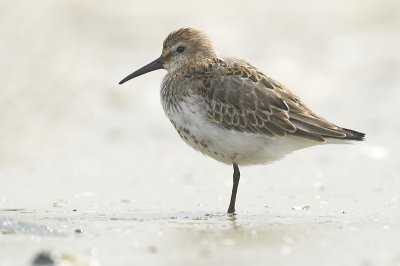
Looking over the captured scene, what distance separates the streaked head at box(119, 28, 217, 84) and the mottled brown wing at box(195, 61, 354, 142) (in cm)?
51

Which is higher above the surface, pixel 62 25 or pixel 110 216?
pixel 62 25

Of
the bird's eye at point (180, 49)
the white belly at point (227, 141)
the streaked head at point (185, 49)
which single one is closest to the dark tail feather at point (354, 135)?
the white belly at point (227, 141)

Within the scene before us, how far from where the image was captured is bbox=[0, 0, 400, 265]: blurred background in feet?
27.3

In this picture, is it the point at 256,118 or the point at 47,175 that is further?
the point at 47,175

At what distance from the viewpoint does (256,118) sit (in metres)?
7.54

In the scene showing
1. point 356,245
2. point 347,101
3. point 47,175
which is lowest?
point 356,245

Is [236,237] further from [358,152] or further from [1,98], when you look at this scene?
[1,98]

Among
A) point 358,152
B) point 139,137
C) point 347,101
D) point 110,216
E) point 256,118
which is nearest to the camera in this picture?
point 110,216

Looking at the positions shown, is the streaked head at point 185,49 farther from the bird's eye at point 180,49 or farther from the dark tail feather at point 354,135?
the dark tail feather at point 354,135

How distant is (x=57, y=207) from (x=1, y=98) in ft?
11.5

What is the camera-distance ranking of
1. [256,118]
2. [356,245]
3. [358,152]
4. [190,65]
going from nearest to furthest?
[356,245]
[256,118]
[190,65]
[358,152]

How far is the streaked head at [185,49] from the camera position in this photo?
8.25 m

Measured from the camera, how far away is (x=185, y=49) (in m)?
8.32

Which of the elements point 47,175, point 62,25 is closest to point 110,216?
point 47,175
